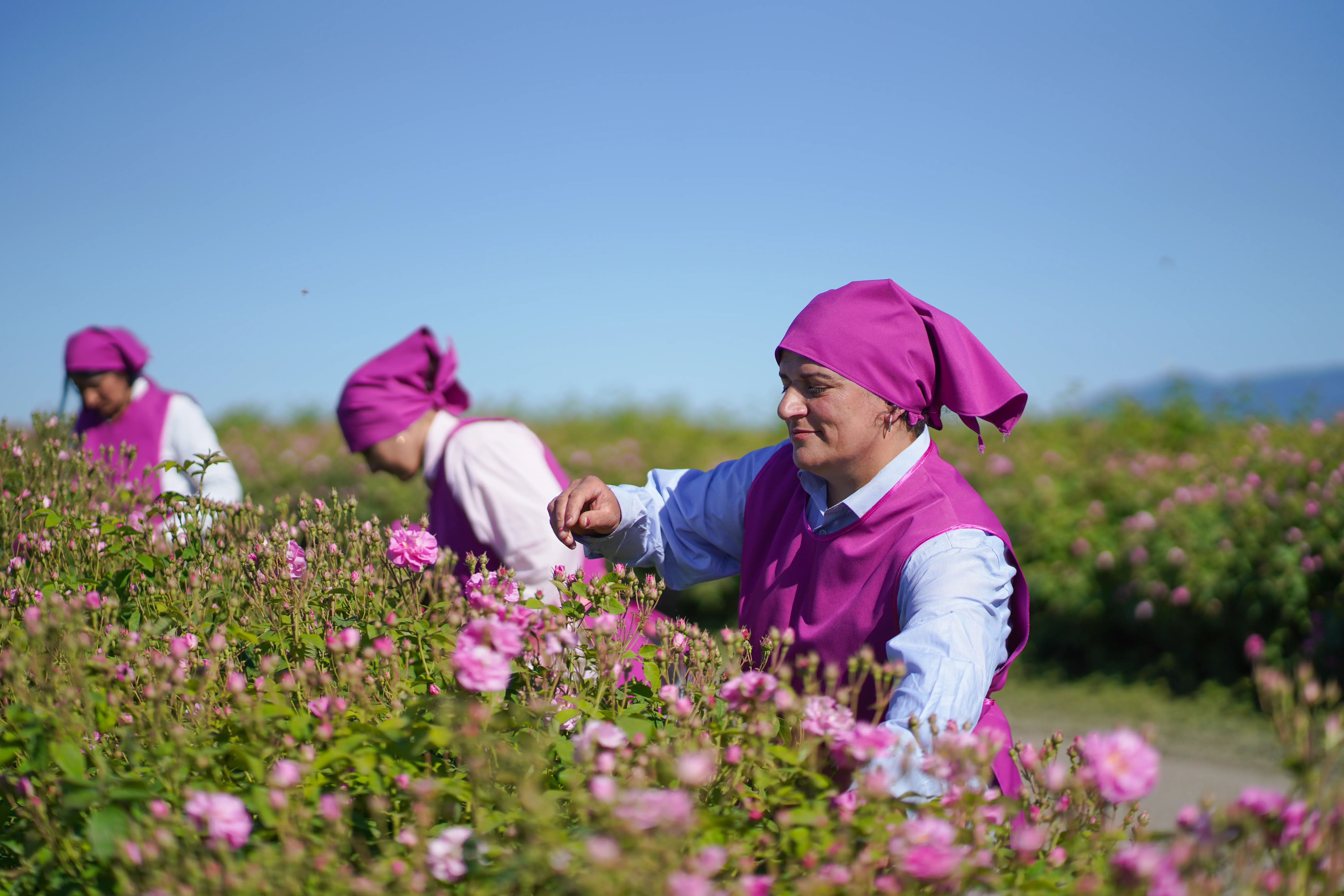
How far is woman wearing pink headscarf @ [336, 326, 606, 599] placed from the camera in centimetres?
324

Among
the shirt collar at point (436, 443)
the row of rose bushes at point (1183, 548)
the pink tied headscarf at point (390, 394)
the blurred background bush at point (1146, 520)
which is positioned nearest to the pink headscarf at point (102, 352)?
the pink tied headscarf at point (390, 394)

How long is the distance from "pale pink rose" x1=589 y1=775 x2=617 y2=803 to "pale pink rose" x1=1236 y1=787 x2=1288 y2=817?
63 cm

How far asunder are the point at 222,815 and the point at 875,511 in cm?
143

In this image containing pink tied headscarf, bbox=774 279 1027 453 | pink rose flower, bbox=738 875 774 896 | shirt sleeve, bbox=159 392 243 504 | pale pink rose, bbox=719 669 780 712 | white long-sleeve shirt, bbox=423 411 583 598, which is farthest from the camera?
shirt sleeve, bbox=159 392 243 504

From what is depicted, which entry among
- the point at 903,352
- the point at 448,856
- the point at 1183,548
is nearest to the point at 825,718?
the point at 448,856

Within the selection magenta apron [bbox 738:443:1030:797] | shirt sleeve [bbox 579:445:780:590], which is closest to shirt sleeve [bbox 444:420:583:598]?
shirt sleeve [bbox 579:445:780:590]

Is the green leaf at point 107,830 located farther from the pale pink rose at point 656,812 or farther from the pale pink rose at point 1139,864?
the pale pink rose at point 1139,864

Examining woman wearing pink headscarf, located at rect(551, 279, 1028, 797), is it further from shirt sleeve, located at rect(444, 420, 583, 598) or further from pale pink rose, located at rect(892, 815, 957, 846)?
shirt sleeve, located at rect(444, 420, 583, 598)

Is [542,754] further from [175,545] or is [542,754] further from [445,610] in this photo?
[175,545]

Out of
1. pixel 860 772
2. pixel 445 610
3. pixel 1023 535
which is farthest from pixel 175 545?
pixel 1023 535

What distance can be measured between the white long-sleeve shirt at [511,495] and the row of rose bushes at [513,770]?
4.24 feet

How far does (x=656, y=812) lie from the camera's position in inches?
34.8

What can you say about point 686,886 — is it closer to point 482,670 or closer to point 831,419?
point 482,670

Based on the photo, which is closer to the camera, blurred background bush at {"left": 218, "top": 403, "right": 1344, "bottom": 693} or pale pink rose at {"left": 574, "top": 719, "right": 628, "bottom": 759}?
pale pink rose at {"left": 574, "top": 719, "right": 628, "bottom": 759}
